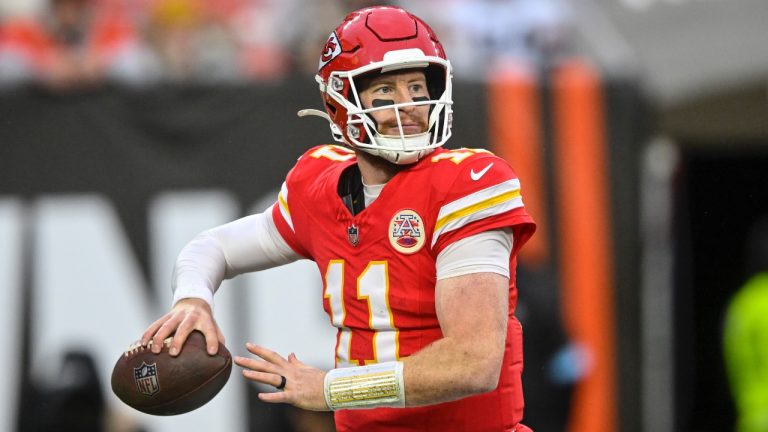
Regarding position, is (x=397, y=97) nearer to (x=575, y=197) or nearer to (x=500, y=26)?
(x=575, y=197)

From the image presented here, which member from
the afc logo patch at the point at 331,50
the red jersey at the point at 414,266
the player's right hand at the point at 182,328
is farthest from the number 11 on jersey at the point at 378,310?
the afc logo patch at the point at 331,50

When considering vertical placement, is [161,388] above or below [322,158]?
below

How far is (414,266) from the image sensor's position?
328cm

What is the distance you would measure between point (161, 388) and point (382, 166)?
34.4 inches

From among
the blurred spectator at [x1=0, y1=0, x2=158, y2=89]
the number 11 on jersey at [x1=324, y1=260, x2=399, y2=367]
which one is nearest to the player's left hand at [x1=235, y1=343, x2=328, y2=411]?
the number 11 on jersey at [x1=324, y1=260, x2=399, y2=367]

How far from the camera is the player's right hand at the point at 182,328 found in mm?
3355

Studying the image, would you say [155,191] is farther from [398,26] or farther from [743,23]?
[743,23]

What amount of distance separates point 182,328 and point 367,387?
0.58 m

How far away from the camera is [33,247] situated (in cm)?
656

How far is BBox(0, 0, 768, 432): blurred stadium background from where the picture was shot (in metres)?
6.47

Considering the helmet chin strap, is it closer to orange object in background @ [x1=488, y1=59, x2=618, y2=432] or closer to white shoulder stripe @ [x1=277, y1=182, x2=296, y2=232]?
white shoulder stripe @ [x1=277, y1=182, x2=296, y2=232]

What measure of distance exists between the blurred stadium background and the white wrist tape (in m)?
2.90

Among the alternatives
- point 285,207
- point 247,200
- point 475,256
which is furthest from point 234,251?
point 247,200

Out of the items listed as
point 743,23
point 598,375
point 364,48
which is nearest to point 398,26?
point 364,48
